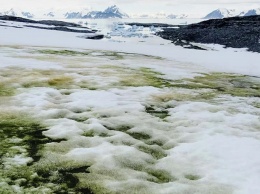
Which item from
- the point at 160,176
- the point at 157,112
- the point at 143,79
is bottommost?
the point at 160,176

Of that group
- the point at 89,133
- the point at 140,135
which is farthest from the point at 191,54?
the point at 89,133

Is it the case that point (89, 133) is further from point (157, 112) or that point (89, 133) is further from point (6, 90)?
point (6, 90)

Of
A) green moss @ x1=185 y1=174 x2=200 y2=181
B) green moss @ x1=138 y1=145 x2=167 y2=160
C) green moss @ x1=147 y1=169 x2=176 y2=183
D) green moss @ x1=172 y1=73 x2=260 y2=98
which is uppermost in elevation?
green moss @ x1=172 y1=73 x2=260 y2=98

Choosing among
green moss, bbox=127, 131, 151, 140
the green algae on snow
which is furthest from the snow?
the green algae on snow

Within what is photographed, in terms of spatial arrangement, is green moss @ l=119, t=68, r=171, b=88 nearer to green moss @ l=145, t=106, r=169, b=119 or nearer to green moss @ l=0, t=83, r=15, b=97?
green moss @ l=145, t=106, r=169, b=119

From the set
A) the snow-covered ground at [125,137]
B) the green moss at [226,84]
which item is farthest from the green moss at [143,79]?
the green moss at [226,84]

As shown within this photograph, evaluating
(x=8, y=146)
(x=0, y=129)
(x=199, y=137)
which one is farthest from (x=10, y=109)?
(x=199, y=137)

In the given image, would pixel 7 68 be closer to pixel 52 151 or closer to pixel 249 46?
pixel 52 151
